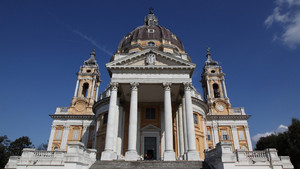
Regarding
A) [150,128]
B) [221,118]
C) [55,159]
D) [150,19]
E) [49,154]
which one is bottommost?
[55,159]

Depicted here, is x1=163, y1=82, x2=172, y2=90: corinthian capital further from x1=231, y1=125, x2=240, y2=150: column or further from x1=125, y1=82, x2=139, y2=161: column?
x1=231, y1=125, x2=240, y2=150: column

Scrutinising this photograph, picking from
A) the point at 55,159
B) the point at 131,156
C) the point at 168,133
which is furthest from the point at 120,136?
the point at 55,159

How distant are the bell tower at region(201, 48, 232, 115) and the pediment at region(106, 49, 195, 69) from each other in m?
19.5

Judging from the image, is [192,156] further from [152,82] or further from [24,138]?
[24,138]

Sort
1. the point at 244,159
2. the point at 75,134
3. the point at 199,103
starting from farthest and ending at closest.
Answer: the point at 75,134 < the point at 199,103 < the point at 244,159

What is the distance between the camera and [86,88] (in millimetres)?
43156

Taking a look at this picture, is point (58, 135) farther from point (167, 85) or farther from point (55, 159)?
point (167, 85)

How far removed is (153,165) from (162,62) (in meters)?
10.8

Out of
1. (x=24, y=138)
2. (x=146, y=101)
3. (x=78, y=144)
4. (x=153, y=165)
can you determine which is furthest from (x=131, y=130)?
(x=24, y=138)

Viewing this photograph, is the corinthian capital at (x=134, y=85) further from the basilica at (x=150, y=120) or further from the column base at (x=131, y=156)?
the column base at (x=131, y=156)

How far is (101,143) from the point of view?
26.9m

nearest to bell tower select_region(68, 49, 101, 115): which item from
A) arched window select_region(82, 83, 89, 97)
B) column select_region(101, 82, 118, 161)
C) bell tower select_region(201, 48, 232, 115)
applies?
arched window select_region(82, 83, 89, 97)

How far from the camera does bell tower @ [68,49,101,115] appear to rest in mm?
38031

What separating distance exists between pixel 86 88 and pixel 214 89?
91.3ft
